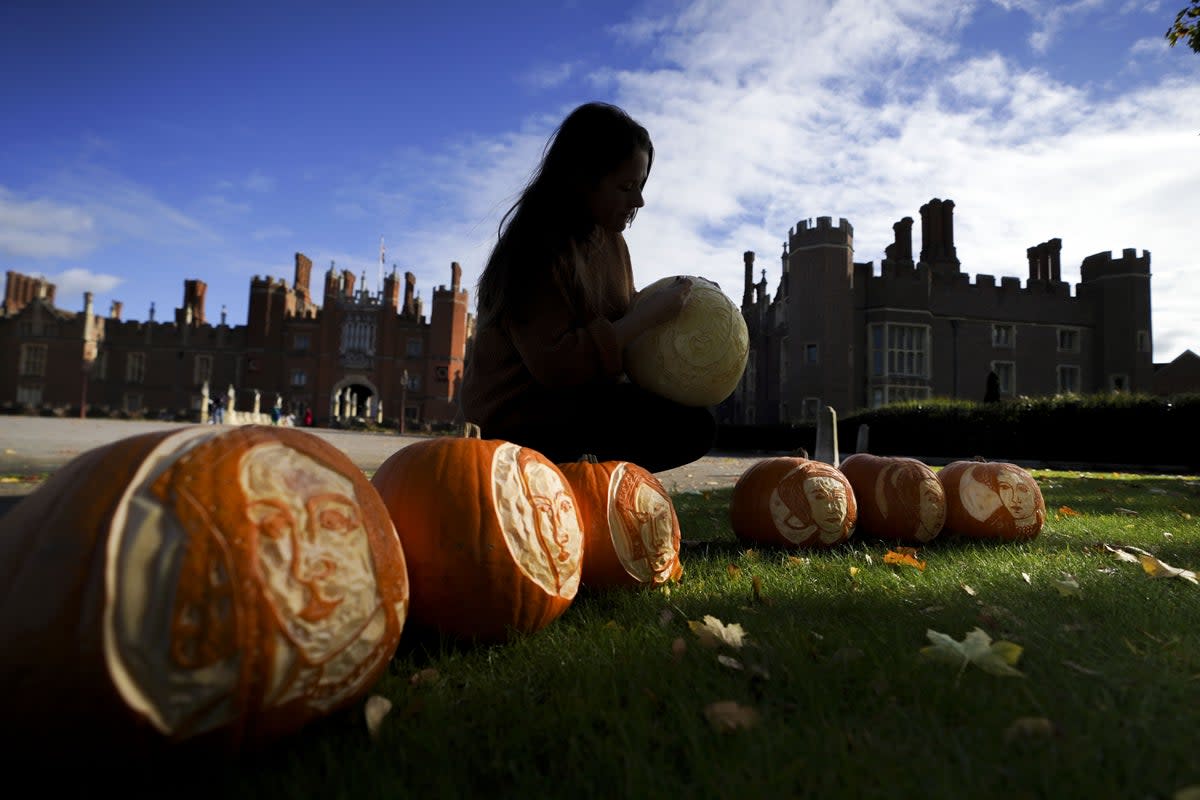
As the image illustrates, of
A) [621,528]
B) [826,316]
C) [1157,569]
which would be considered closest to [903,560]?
[1157,569]

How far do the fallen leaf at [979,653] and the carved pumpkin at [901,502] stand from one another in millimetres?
2154

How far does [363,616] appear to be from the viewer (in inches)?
56.9

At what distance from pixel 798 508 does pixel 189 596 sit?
9.68ft

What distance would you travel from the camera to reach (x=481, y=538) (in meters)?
2.01

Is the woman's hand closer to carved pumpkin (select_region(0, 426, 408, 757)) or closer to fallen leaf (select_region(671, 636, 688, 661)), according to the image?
fallen leaf (select_region(671, 636, 688, 661))

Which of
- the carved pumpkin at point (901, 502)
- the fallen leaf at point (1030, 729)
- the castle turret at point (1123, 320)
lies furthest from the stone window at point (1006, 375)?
the fallen leaf at point (1030, 729)

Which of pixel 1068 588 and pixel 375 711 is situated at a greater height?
pixel 1068 588

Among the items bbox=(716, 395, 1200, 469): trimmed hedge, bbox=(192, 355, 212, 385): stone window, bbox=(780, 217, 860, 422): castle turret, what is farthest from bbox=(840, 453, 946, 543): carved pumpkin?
bbox=(192, 355, 212, 385): stone window

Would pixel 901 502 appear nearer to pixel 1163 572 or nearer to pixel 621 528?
pixel 1163 572

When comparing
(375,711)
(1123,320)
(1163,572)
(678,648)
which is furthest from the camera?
(1123,320)

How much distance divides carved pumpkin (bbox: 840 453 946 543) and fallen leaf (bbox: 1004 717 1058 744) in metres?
2.59

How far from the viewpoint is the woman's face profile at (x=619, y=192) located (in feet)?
9.57

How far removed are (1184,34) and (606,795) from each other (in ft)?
40.5

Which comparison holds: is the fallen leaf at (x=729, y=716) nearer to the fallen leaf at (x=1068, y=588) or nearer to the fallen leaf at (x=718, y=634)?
the fallen leaf at (x=718, y=634)
